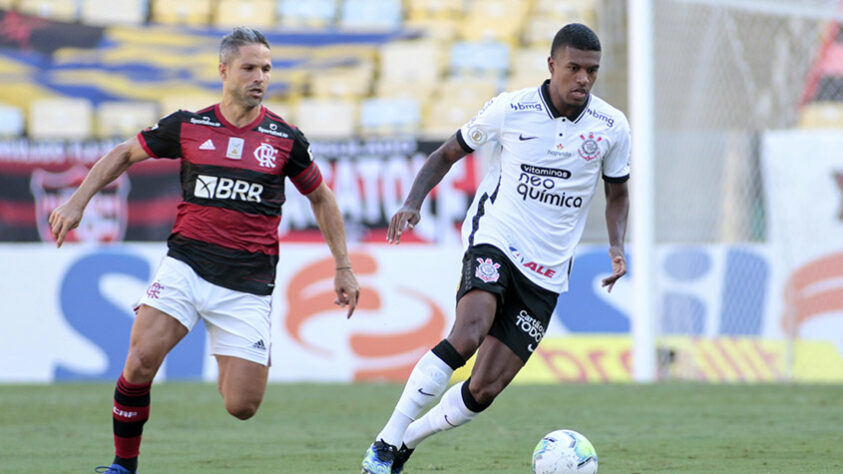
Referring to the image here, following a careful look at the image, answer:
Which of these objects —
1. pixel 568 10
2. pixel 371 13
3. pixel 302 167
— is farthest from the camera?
pixel 371 13

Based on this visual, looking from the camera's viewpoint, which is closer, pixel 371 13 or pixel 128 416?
pixel 128 416

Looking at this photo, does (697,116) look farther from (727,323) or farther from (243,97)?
(243,97)

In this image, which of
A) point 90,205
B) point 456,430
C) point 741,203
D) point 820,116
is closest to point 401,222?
point 456,430

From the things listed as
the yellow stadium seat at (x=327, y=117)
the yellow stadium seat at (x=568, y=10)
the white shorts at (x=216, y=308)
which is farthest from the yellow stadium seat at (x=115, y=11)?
the white shorts at (x=216, y=308)

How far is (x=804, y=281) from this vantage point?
13664mm

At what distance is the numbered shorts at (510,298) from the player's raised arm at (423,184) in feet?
1.31

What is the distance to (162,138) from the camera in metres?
6.46

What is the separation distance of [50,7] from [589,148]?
15828 mm

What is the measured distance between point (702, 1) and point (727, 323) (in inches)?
148

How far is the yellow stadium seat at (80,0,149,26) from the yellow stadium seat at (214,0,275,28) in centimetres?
127

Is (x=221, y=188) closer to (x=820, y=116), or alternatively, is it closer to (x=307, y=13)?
(x=820, y=116)

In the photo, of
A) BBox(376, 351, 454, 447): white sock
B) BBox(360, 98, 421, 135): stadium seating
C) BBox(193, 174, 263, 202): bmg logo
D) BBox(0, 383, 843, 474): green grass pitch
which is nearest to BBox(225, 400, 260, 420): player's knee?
BBox(0, 383, 843, 474): green grass pitch

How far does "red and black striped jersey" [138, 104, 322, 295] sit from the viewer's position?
21.2 feet

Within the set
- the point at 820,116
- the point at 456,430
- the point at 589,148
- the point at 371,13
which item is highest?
the point at 589,148
